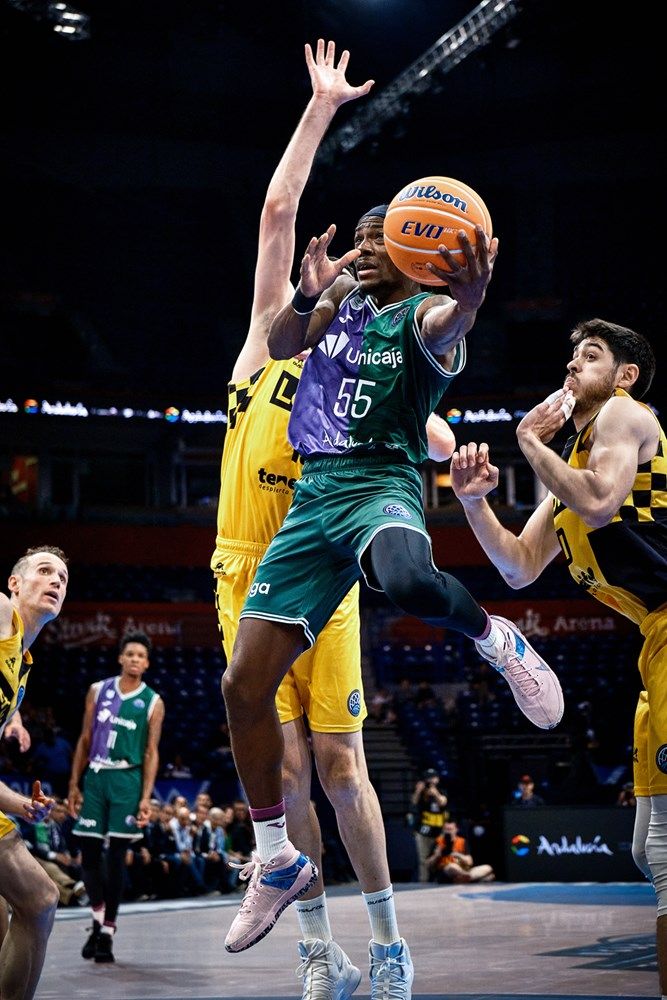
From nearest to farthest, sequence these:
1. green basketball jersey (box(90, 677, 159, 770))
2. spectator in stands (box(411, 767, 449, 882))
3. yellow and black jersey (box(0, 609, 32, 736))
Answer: yellow and black jersey (box(0, 609, 32, 736)) → green basketball jersey (box(90, 677, 159, 770)) → spectator in stands (box(411, 767, 449, 882))

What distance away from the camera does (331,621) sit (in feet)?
16.5

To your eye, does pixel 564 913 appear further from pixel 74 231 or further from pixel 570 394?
pixel 74 231

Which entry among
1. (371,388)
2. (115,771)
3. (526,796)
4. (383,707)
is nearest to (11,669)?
(371,388)

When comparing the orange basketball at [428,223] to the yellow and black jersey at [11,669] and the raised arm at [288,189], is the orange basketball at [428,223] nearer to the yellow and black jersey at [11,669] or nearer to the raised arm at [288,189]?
the raised arm at [288,189]

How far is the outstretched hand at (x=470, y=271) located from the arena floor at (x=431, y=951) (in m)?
3.20

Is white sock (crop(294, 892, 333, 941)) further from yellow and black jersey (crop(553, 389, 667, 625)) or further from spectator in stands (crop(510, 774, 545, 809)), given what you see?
spectator in stands (crop(510, 774, 545, 809))

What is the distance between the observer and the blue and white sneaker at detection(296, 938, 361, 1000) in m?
4.66

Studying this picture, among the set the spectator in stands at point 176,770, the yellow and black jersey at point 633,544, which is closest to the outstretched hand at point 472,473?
the yellow and black jersey at point 633,544

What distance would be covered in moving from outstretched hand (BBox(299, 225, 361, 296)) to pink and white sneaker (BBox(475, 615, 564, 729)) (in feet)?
4.53

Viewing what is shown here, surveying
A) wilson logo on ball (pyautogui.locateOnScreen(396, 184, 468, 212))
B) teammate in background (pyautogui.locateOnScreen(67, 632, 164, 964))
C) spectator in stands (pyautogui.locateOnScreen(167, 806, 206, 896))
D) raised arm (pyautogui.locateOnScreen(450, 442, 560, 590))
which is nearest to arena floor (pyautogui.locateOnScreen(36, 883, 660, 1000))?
teammate in background (pyautogui.locateOnScreen(67, 632, 164, 964))

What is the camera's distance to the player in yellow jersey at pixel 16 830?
14.7 ft

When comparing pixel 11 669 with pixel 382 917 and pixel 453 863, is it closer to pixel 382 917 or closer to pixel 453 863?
pixel 382 917

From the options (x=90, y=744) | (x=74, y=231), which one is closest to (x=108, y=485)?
(x=74, y=231)

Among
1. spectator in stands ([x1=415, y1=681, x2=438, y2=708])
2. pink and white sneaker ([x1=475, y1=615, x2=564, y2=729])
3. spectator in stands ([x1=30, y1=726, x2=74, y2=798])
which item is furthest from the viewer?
spectator in stands ([x1=415, y1=681, x2=438, y2=708])
